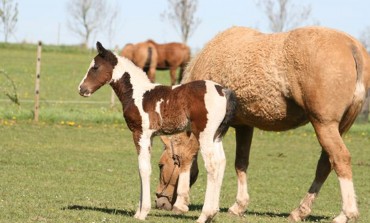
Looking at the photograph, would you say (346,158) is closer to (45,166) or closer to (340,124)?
(340,124)

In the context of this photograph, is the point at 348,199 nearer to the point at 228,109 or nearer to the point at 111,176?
the point at 228,109

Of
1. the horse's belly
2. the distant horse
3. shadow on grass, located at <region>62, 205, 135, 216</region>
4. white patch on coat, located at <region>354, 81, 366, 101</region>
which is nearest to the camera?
the distant horse

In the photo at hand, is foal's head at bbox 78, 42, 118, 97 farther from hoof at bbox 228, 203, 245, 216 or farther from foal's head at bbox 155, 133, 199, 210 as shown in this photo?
hoof at bbox 228, 203, 245, 216

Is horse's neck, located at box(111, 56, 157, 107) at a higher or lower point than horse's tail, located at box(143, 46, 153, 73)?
higher

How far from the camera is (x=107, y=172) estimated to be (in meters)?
15.7

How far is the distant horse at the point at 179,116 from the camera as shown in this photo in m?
9.14

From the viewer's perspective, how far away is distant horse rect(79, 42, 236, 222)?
9.14 meters

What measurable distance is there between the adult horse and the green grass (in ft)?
3.05

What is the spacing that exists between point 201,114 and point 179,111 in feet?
0.87

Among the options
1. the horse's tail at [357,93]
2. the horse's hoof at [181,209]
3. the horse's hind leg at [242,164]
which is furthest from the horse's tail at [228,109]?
the horse's hind leg at [242,164]

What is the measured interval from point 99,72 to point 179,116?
1.12 m

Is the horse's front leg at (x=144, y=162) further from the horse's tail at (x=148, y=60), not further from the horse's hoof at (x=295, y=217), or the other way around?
the horse's tail at (x=148, y=60)

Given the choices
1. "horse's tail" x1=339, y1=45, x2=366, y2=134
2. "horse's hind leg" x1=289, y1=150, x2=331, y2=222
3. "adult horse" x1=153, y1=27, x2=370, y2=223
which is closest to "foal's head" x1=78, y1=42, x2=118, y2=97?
"adult horse" x1=153, y1=27, x2=370, y2=223

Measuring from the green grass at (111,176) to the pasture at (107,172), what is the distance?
0.5 inches
